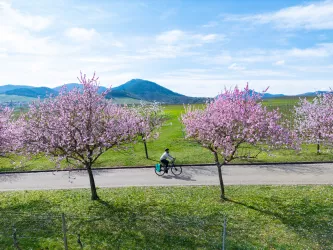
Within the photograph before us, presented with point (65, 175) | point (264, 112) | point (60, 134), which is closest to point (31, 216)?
point (60, 134)

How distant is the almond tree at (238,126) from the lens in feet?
52.1

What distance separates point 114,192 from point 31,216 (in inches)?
224

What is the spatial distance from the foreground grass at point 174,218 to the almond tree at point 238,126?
2.81m

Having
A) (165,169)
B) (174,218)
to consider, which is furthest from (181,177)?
(174,218)

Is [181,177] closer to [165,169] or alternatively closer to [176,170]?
[176,170]

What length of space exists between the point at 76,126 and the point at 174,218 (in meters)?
7.92

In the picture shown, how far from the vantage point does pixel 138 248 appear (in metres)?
12.1

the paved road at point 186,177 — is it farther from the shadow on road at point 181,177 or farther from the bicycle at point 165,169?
the bicycle at point 165,169

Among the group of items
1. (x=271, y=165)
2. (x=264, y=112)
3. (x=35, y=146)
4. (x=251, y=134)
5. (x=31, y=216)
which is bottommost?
(x=31, y=216)

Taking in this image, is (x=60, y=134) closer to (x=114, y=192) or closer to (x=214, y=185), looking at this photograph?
(x=114, y=192)

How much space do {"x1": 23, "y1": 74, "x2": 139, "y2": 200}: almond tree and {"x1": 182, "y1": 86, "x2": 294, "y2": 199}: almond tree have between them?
210 inches

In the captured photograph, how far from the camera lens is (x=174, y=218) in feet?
48.7

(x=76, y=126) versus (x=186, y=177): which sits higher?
(x=76, y=126)

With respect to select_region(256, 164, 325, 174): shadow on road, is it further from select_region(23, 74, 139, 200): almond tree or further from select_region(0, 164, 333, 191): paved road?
select_region(23, 74, 139, 200): almond tree
